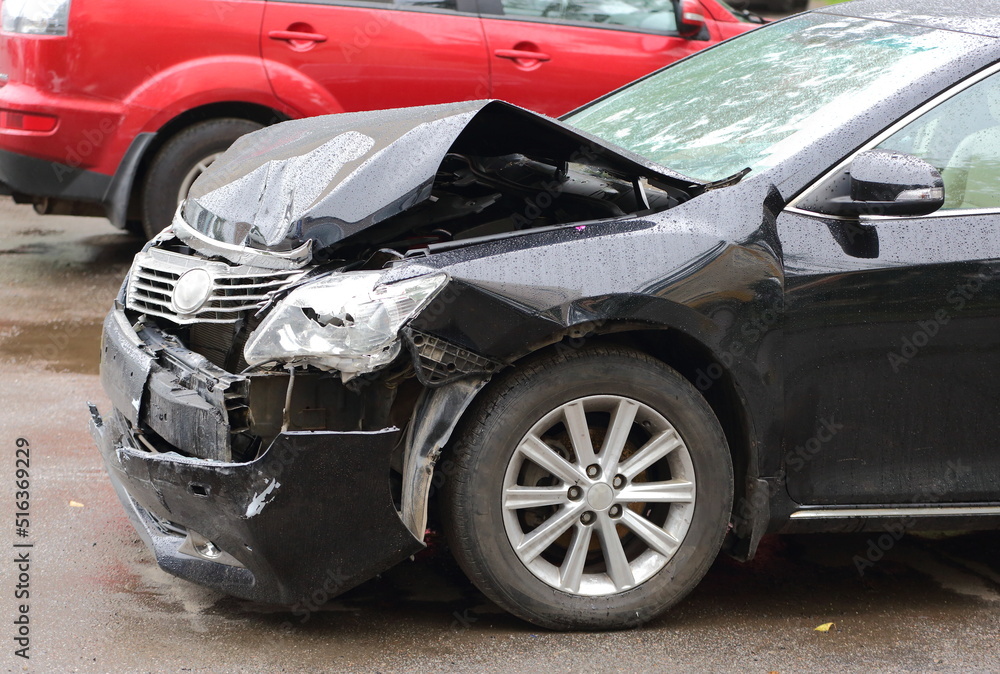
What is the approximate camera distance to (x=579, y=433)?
3.16m

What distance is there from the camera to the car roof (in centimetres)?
367

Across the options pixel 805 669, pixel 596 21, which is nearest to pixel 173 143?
pixel 596 21

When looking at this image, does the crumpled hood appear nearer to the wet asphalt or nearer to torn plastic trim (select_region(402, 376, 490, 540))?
torn plastic trim (select_region(402, 376, 490, 540))

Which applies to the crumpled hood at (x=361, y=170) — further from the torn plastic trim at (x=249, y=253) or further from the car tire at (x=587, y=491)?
the car tire at (x=587, y=491)

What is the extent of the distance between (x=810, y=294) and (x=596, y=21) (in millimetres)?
4429

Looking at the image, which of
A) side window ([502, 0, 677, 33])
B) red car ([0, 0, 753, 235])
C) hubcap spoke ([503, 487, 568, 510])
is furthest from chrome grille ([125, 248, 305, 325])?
side window ([502, 0, 677, 33])

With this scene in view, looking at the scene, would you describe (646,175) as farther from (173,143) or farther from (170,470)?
(173,143)

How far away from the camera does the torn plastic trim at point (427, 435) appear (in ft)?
10.0

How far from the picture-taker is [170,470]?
3.06 metres

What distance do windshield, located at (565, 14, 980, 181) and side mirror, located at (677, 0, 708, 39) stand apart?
264cm

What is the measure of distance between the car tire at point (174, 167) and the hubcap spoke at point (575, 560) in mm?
4186

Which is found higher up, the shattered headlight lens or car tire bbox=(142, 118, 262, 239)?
the shattered headlight lens

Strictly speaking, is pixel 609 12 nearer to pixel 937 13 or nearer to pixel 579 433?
pixel 937 13

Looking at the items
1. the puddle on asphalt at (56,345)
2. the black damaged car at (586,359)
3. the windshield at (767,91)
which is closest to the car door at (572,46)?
the windshield at (767,91)
